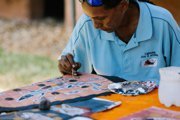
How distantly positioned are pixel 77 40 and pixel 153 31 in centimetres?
45

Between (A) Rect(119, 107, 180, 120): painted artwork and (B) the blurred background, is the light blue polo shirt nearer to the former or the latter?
(A) Rect(119, 107, 180, 120): painted artwork

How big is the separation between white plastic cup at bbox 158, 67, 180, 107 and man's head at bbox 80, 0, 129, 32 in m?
0.52

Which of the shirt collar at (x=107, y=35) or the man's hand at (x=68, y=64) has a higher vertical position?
the shirt collar at (x=107, y=35)

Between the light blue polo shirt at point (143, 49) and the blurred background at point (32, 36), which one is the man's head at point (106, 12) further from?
the blurred background at point (32, 36)

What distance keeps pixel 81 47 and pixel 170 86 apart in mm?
873

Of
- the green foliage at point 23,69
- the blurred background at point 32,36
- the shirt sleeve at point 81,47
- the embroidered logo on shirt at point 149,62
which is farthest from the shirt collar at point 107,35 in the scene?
the green foliage at point 23,69

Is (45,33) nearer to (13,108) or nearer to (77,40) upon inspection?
(77,40)

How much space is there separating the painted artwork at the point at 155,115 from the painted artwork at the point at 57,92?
0.31 metres

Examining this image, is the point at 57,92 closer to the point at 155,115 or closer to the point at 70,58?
the point at 70,58

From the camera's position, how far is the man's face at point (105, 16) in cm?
246

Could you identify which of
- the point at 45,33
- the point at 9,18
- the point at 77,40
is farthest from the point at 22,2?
the point at 77,40

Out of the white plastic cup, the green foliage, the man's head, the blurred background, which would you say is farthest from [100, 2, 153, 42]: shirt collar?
the green foliage

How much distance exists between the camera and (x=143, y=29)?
106 inches

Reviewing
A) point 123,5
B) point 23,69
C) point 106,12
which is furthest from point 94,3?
point 23,69
